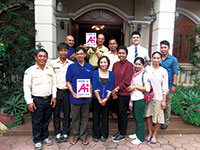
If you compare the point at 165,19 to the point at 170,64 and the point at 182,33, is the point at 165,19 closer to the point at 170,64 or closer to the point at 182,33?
the point at 170,64

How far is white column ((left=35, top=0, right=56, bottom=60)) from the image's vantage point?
3.77 meters

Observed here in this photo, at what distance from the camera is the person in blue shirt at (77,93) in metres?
2.60

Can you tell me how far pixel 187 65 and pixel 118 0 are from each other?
426cm

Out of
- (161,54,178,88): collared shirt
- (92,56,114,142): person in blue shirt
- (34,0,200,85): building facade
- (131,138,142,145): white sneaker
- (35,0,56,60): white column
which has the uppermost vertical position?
(34,0,200,85): building facade

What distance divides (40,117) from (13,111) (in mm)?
1320

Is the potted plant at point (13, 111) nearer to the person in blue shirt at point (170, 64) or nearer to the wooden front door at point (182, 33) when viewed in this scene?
the person in blue shirt at point (170, 64)

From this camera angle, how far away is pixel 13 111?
3.43 meters

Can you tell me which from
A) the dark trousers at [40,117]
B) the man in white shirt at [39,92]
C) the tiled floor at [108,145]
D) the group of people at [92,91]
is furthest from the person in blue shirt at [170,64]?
the dark trousers at [40,117]

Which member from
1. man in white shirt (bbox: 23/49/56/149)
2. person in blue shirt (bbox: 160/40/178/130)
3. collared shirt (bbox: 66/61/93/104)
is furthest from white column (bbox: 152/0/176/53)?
man in white shirt (bbox: 23/49/56/149)

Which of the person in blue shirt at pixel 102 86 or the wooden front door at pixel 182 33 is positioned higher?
the wooden front door at pixel 182 33

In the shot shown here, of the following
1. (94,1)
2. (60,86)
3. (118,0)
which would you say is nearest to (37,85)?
(60,86)

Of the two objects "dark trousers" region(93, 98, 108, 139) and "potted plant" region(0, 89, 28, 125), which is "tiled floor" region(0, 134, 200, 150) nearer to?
"dark trousers" region(93, 98, 108, 139)

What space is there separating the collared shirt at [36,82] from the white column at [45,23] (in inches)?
56.2

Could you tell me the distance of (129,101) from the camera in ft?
9.21
